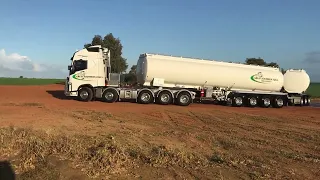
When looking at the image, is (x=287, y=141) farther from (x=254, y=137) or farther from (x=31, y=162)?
(x=31, y=162)

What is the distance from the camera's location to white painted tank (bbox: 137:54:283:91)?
89.2ft

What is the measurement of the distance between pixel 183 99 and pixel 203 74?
245 centimetres

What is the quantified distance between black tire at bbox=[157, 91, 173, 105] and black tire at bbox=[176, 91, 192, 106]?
602 millimetres

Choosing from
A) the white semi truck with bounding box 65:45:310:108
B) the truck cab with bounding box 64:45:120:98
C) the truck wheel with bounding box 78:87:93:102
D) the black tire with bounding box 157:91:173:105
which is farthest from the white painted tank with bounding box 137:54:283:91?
the truck wheel with bounding box 78:87:93:102

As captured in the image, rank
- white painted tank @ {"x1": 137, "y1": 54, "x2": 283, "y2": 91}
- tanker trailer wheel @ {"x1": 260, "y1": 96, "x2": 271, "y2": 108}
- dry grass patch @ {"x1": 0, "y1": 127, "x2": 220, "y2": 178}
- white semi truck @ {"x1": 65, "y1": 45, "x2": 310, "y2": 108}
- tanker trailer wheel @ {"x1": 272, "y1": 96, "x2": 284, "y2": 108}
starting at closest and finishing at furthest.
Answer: dry grass patch @ {"x1": 0, "y1": 127, "x2": 220, "y2": 178} < white painted tank @ {"x1": 137, "y1": 54, "x2": 283, "y2": 91} < white semi truck @ {"x1": 65, "y1": 45, "x2": 310, "y2": 108} < tanker trailer wheel @ {"x1": 260, "y1": 96, "x2": 271, "y2": 108} < tanker trailer wheel @ {"x1": 272, "y1": 96, "x2": 284, "y2": 108}

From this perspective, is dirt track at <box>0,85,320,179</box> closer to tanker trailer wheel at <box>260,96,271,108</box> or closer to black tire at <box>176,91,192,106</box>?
black tire at <box>176,91,192,106</box>

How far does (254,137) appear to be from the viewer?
43.1ft

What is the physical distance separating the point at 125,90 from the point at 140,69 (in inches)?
76.4

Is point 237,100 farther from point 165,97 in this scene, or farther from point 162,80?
point 162,80

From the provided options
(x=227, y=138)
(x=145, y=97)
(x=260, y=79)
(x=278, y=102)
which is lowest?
(x=227, y=138)

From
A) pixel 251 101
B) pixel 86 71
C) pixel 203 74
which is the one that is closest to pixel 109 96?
pixel 86 71

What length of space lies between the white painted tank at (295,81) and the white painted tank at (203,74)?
0.92 meters

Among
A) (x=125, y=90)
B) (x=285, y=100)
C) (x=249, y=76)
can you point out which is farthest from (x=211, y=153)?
(x=285, y=100)

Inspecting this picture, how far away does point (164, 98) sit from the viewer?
90.5ft
